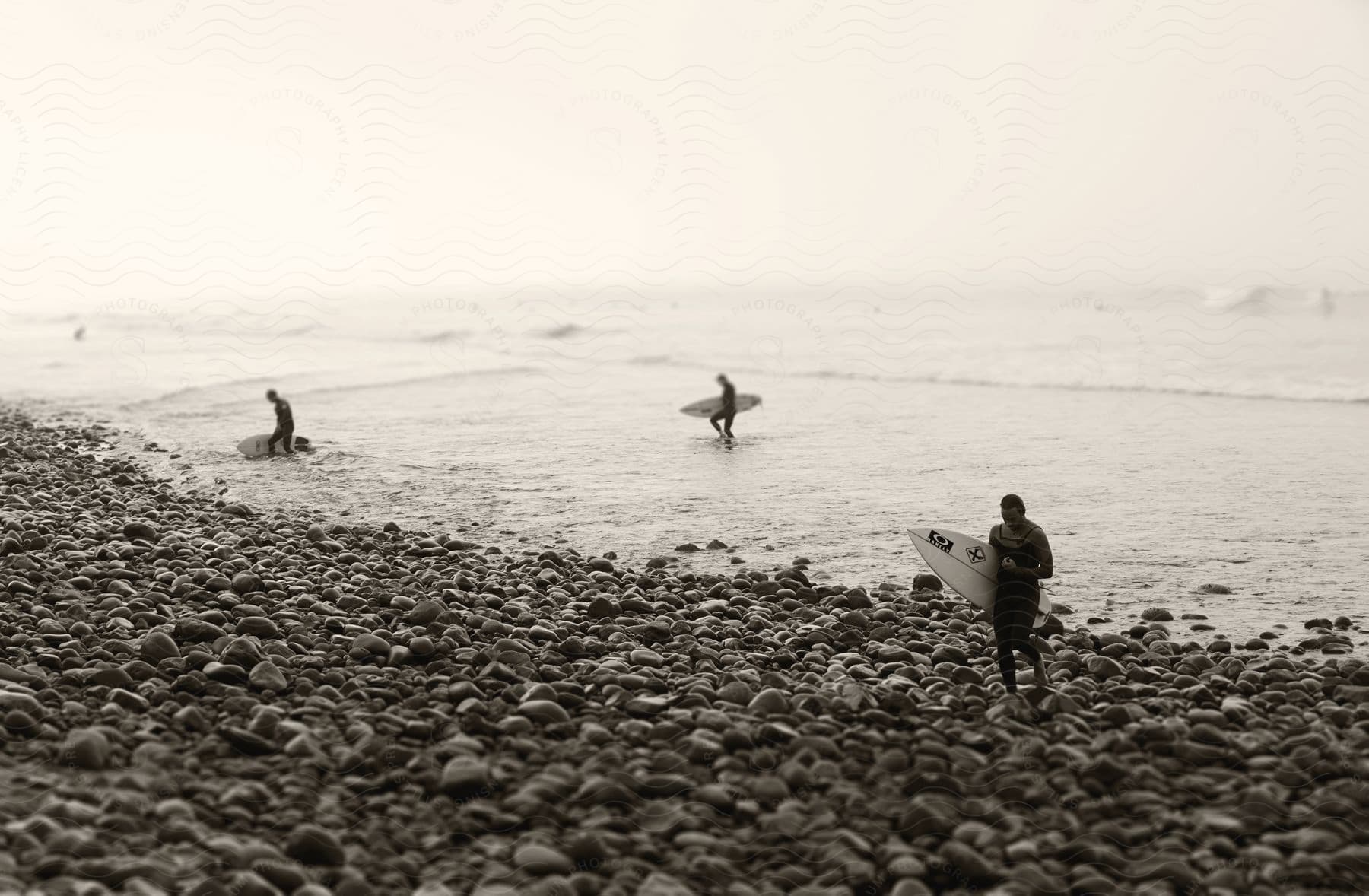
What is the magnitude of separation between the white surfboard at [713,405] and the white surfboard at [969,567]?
11786 mm

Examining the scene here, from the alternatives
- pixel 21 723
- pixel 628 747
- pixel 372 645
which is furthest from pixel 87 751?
pixel 628 747

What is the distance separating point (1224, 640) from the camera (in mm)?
7125

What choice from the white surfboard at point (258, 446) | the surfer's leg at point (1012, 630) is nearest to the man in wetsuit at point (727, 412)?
the white surfboard at point (258, 446)

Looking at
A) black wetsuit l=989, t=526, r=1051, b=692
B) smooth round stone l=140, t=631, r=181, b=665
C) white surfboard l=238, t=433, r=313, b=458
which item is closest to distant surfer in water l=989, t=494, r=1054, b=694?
black wetsuit l=989, t=526, r=1051, b=692

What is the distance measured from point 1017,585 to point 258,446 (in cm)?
1300

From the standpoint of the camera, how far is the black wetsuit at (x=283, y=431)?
16234 mm

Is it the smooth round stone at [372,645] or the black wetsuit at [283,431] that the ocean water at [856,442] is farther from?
the smooth round stone at [372,645]

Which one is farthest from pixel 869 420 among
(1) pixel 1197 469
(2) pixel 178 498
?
(2) pixel 178 498

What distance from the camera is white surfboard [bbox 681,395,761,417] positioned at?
19.1 m

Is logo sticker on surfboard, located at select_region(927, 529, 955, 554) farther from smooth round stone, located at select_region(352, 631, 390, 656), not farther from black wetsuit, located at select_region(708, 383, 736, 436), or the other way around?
black wetsuit, located at select_region(708, 383, 736, 436)

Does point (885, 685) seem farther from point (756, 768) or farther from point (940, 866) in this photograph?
point (940, 866)

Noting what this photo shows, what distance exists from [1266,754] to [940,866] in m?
2.01

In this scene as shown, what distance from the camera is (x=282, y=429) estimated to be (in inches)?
647

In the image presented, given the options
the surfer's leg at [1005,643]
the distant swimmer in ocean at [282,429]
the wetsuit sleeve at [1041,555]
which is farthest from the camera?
A: the distant swimmer in ocean at [282,429]
